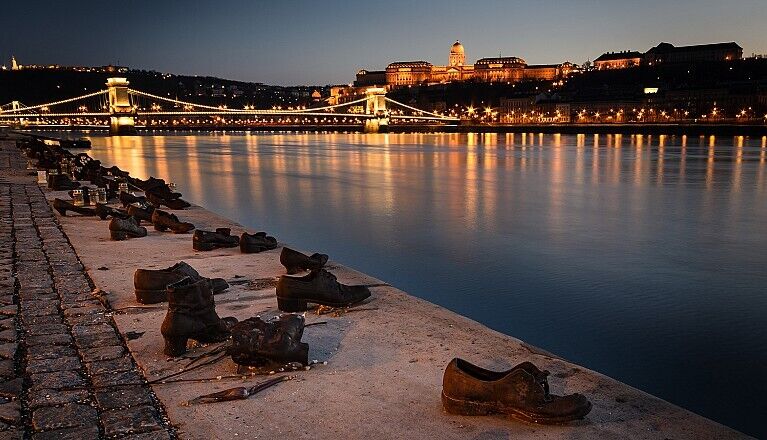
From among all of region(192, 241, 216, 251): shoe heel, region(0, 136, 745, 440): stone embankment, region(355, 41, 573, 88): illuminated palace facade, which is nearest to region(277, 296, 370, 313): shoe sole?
region(0, 136, 745, 440): stone embankment

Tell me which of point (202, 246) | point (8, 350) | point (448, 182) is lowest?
point (448, 182)

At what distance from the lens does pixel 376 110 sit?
351ft

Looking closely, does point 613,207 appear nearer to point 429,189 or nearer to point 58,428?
point 429,189

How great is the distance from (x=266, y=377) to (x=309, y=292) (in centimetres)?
136

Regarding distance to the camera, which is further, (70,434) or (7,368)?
(7,368)

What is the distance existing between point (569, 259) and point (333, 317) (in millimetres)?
5480

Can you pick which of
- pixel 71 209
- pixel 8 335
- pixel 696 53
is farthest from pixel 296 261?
pixel 696 53

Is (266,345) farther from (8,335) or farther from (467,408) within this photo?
(8,335)

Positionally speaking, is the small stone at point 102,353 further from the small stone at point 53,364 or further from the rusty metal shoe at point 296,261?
the rusty metal shoe at point 296,261

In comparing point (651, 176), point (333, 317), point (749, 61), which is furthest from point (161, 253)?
point (749, 61)

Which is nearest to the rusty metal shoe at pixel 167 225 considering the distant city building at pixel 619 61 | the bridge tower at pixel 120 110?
the bridge tower at pixel 120 110

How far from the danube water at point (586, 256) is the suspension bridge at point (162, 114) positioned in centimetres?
6815

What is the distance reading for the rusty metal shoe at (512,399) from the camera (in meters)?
3.31

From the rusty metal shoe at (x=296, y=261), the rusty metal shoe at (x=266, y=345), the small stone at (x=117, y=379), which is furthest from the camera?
the rusty metal shoe at (x=296, y=261)
